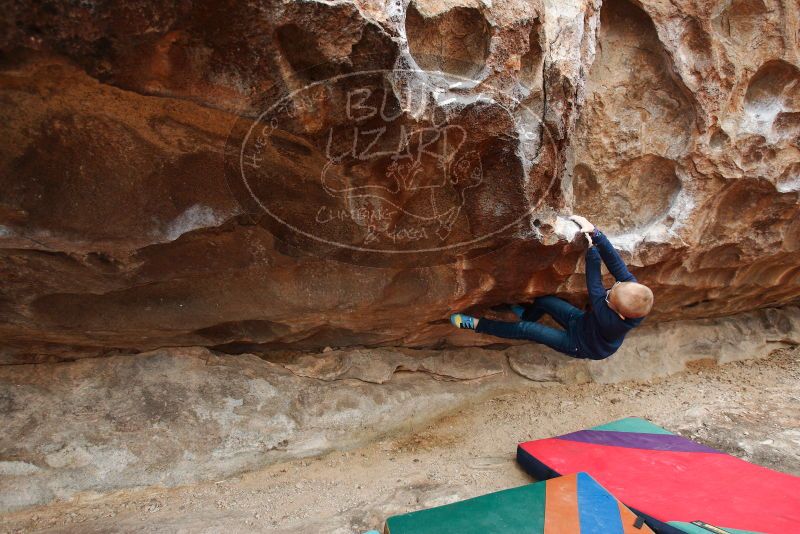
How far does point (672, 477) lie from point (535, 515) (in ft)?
2.36

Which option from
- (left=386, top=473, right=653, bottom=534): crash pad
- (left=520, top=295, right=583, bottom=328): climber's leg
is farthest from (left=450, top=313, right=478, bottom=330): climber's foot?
(left=386, top=473, right=653, bottom=534): crash pad

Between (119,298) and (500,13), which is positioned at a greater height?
(500,13)

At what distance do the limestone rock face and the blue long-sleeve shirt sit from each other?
141 mm

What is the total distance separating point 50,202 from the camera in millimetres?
1506

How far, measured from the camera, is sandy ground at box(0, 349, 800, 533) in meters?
1.88

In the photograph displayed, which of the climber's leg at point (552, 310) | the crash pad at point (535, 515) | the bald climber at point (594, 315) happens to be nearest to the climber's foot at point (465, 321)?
the bald climber at point (594, 315)

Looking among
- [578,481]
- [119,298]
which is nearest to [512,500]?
[578,481]

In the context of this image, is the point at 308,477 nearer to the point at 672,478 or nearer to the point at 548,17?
the point at 672,478

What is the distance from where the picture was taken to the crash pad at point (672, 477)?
1.77m

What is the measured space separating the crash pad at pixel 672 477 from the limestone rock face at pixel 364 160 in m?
0.71

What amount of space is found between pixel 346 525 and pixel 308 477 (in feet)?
1.18

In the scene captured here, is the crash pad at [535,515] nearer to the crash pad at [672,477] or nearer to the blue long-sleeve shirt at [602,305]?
the crash pad at [672,477]

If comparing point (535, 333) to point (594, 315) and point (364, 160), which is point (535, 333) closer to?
point (594, 315)

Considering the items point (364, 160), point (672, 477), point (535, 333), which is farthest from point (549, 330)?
point (364, 160)
